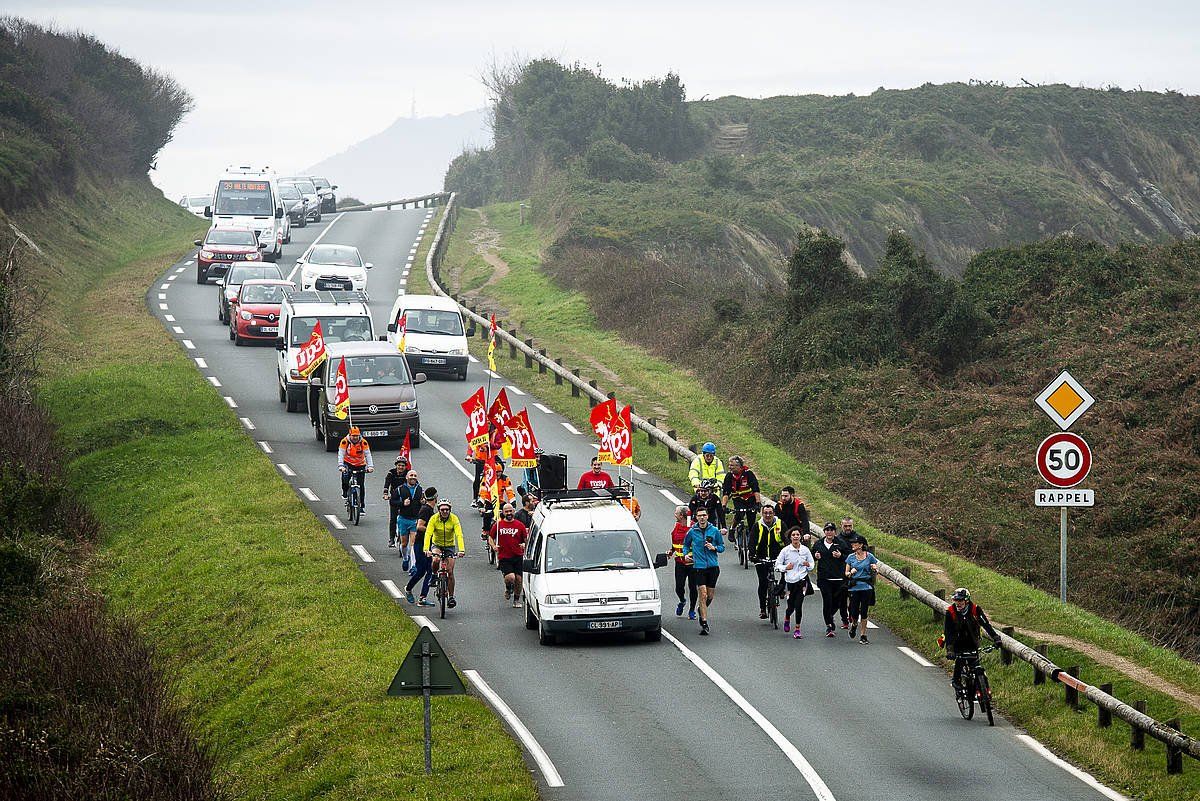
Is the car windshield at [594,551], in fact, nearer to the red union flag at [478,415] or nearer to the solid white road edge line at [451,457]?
the red union flag at [478,415]

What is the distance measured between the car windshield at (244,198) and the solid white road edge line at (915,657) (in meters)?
42.2

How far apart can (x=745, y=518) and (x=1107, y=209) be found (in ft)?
201

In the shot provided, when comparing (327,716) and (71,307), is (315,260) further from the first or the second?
(327,716)

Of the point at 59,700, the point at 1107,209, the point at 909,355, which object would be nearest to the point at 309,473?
the point at 59,700

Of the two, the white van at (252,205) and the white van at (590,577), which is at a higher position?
the white van at (252,205)

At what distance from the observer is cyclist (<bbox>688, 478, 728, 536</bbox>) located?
23.2 meters

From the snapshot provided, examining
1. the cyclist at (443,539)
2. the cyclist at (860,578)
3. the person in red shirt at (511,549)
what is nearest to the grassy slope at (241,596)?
the cyclist at (443,539)

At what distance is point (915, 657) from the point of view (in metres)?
20.3

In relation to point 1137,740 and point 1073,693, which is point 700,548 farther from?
point 1137,740

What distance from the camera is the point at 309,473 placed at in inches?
1200

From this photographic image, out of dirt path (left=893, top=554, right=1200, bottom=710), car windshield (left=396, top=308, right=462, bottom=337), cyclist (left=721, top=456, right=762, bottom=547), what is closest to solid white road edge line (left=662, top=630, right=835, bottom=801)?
cyclist (left=721, top=456, right=762, bottom=547)

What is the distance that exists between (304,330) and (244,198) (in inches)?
960

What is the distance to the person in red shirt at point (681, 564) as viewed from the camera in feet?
69.6

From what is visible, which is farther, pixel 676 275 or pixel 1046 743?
pixel 676 275
